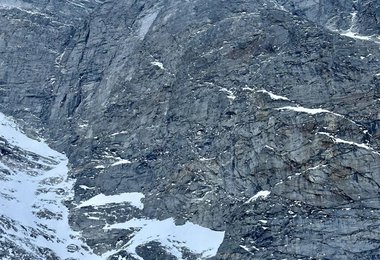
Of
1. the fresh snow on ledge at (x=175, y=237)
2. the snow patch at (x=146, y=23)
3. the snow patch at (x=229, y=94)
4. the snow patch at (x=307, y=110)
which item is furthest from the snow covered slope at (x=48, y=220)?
the snow patch at (x=146, y=23)

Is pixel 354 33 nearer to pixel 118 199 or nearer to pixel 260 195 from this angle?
pixel 260 195

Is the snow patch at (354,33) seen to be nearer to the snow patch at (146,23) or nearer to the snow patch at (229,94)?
the snow patch at (229,94)

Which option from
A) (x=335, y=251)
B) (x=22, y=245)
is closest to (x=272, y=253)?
(x=335, y=251)

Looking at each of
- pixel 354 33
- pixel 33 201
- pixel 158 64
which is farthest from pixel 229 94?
pixel 33 201

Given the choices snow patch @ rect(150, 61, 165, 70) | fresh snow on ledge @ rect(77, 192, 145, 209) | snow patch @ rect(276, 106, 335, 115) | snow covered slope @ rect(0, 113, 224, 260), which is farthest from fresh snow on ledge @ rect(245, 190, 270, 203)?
snow patch @ rect(150, 61, 165, 70)

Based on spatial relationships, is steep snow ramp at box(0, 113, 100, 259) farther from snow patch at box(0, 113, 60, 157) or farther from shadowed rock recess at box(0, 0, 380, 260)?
shadowed rock recess at box(0, 0, 380, 260)

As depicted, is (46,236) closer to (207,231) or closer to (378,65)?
(207,231)
